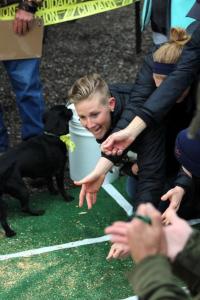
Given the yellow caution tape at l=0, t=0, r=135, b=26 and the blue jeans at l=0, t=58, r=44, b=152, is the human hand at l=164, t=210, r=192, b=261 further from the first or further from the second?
the yellow caution tape at l=0, t=0, r=135, b=26

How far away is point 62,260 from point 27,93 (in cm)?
144

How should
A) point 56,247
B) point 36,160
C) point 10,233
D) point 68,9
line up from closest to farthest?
point 56,247 → point 10,233 → point 36,160 → point 68,9

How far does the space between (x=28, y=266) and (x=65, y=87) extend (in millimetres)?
3101

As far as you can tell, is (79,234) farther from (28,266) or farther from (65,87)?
(65,87)

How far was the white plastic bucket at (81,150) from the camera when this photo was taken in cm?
430

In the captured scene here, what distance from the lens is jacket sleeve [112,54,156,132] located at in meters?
3.37

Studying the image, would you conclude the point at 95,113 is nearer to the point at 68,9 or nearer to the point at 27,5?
the point at 27,5

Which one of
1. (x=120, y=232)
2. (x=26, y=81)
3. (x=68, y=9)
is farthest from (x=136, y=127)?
(x=68, y=9)

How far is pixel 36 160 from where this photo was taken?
4043 millimetres

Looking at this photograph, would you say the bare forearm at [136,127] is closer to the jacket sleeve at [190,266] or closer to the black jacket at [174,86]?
the black jacket at [174,86]

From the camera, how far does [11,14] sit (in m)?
4.41

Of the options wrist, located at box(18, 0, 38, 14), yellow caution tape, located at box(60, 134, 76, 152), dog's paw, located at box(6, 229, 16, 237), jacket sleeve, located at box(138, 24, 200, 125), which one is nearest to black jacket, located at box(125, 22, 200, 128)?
jacket sleeve, located at box(138, 24, 200, 125)

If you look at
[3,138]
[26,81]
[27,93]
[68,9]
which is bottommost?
[3,138]

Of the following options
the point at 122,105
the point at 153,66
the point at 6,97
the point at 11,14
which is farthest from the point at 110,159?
the point at 6,97
